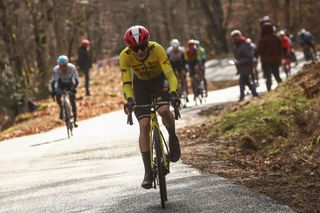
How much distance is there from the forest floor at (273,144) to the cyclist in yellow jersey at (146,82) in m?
1.41

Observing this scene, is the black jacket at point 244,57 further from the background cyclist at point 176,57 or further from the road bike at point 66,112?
the road bike at point 66,112

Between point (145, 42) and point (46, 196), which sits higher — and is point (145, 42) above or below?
above

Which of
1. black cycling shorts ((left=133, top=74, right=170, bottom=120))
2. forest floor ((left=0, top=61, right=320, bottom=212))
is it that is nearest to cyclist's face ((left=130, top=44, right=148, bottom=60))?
black cycling shorts ((left=133, top=74, right=170, bottom=120))

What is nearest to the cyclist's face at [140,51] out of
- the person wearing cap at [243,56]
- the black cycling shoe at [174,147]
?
the black cycling shoe at [174,147]

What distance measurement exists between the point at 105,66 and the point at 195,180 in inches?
2176

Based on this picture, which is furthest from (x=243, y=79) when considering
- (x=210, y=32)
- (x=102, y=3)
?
(x=102, y=3)

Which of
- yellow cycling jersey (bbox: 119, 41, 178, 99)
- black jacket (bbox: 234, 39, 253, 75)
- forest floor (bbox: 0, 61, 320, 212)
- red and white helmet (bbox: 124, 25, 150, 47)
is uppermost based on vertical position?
red and white helmet (bbox: 124, 25, 150, 47)

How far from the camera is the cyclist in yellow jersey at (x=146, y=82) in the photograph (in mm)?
8133

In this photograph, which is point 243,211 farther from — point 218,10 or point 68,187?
point 218,10

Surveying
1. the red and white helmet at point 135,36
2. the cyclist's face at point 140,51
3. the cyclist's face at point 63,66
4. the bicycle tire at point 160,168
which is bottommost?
the bicycle tire at point 160,168

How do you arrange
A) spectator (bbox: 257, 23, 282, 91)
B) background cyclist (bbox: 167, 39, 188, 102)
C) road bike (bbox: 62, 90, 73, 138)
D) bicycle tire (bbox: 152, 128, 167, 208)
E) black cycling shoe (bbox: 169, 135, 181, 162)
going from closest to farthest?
1. bicycle tire (bbox: 152, 128, 167, 208)
2. black cycling shoe (bbox: 169, 135, 181, 162)
3. road bike (bbox: 62, 90, 73, 138)
4. spectator (bbox: 257, 23, 282, 91)
5. background cyclist (bbox: 167, 39, 188, 102)

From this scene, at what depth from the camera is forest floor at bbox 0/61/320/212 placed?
8.86 m

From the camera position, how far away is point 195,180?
9.74 metres

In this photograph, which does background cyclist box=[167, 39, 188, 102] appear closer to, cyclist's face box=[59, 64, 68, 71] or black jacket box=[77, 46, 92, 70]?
cyclist's face box=[59, 64, 68, 71]
